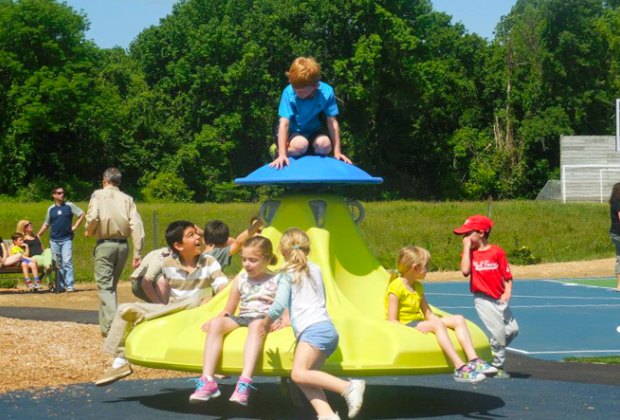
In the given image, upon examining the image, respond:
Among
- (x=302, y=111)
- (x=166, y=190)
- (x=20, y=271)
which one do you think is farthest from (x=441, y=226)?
(x=302, y=111)

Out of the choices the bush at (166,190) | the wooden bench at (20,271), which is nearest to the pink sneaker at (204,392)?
the wooden bench at (20,271)

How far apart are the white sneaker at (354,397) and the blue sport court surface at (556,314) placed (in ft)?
21.1

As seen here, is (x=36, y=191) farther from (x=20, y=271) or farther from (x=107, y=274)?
(x=107, y=274)

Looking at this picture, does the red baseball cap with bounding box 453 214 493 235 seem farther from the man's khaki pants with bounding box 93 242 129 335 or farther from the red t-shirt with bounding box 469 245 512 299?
the man's khaki pants with bounding box 93 242 129 335

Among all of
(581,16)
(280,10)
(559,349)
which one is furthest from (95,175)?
(559,349)

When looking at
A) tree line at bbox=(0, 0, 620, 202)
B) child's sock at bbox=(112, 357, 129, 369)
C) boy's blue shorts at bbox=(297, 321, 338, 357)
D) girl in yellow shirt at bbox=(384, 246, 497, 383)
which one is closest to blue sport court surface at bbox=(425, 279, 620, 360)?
girl in yellow shirt at bbox=(384, 246, 497, 383)

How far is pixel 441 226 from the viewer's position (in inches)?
1725

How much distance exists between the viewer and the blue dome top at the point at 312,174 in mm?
10602

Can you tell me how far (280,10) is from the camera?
78.4m

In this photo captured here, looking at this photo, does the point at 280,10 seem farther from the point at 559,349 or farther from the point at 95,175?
the point at 559,349

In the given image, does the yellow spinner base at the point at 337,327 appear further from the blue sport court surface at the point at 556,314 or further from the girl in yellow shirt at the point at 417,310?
the blue sport court surface at the point at 556,314

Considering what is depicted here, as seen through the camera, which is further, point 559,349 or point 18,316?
point 18,316

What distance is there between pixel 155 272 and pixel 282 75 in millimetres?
66901

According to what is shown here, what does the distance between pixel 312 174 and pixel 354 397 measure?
251cm
